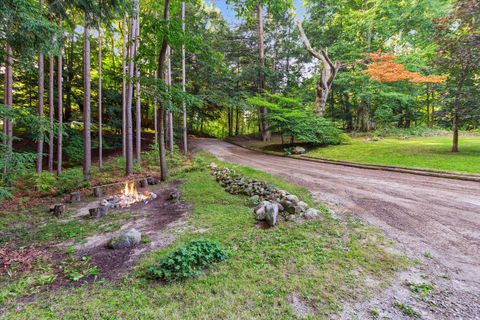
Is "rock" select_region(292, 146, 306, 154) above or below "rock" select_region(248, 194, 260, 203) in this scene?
above

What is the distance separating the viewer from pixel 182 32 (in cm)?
616

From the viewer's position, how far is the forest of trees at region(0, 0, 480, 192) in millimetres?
4477

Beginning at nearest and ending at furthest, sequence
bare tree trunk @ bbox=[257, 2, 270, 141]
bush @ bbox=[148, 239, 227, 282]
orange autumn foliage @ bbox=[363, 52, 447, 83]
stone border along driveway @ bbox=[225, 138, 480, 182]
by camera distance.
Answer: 1. bush @ bbox=[148, 239, 227, 282]
2. stone border along driveway @ bbox=[225, 138, 480, 182]
3. orange autumn foliage @ bbox=[363, 52, 447, 83]
4. bare tree trunk @ bbox=[257, 2, 270, 141]

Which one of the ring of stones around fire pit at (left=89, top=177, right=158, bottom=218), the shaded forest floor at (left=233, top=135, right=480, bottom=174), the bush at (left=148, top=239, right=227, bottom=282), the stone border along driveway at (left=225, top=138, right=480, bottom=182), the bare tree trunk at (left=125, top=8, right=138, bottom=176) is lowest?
the ring of stones around fire pit at (left=89, top=177, right=158, bottom=218)

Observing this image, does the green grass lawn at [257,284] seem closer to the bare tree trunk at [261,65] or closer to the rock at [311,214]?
the rock at [311,214]

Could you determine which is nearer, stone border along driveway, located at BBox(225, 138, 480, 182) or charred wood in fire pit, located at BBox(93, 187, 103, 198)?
stone border along driveway, located at BBox(225, 138, 480, 182)

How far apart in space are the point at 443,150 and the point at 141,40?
12.4 meters

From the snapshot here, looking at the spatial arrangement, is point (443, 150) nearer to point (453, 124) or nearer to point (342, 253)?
point (453, 124)

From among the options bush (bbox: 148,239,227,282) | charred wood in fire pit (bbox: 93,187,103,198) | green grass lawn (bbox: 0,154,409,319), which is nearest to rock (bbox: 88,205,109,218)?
charred wood in fire pit (bbox: 93,187,103,198)

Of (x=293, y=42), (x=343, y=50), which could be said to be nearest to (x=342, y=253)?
(x=343, y=50)

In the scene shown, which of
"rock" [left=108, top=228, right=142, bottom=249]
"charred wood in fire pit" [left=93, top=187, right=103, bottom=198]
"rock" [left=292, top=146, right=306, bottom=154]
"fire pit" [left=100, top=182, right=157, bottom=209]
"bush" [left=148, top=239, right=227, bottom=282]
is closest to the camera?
"bush" [left=148, top=239, right=227, bottom=282]

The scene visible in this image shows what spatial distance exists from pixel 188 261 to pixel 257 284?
32.9 inches

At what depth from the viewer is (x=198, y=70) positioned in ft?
50.9

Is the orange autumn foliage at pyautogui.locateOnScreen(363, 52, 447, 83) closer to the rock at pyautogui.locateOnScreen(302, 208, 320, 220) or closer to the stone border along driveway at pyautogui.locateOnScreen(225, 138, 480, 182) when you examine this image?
the stone border along driveway at pyautogui.locateOnScreen(225, 138, 480, 182)
